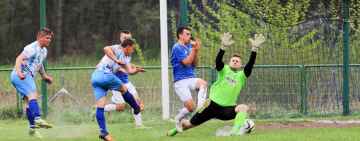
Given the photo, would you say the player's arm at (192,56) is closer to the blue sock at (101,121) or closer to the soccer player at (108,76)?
the soccer player at (108,76)

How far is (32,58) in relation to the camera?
12.5 metres

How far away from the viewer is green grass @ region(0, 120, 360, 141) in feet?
38.3

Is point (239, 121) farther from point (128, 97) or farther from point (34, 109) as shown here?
point (34, 109)

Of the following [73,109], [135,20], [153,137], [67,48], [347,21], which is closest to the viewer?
[153,137]

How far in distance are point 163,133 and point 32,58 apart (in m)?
2.35

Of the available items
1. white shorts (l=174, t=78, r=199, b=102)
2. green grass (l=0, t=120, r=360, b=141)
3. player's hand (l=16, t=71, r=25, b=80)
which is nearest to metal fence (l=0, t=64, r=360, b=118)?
green grass (l=0, t=120, r=360, b=141)

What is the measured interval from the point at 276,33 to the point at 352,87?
1880 mm

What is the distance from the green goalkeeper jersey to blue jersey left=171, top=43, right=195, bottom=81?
4.68 feet

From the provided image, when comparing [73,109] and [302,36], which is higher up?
[302,36]

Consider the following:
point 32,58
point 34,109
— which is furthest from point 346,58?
point 34,109

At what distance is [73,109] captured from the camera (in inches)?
675

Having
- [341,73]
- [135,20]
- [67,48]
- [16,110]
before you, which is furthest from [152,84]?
[135,20]

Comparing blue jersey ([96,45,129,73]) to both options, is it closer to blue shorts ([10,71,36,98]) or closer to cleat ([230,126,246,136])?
blue shorts ([10,71,36,98])

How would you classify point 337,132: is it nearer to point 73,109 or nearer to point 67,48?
point 73,109
